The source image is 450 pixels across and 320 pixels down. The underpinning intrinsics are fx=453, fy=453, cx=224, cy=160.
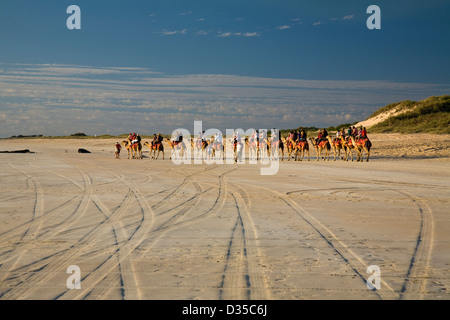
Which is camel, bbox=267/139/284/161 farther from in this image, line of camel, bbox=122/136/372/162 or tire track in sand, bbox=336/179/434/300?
tire track in sand, bbox=336/179/434/300

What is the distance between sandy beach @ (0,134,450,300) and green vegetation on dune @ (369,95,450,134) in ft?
137

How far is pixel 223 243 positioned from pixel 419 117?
58354 mm

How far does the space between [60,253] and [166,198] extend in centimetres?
580

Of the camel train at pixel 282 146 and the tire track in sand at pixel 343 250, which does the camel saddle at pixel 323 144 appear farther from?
the tire track in sand at pixel 343 250

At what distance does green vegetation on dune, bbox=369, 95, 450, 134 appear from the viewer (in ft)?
170

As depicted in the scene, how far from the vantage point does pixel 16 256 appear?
→ 6.28m

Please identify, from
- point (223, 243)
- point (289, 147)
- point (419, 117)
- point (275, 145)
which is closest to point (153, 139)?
point (275, 145)

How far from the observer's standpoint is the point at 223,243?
7148 mm

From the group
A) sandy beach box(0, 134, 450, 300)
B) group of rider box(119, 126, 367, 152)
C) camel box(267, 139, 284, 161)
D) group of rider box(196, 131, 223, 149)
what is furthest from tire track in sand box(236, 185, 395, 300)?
group of rider box(196, 131, 223, 149)

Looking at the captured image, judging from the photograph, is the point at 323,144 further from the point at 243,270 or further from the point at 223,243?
the point at 243,270

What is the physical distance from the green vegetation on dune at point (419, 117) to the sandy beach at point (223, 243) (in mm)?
41749

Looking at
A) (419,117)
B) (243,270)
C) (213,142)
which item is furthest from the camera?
(419,117)

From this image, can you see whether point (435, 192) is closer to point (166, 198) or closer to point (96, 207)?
point (166, 198)

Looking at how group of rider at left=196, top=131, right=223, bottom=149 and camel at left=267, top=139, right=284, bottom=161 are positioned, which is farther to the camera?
group of rider at left=196, top=131, right=223, bottom=149
